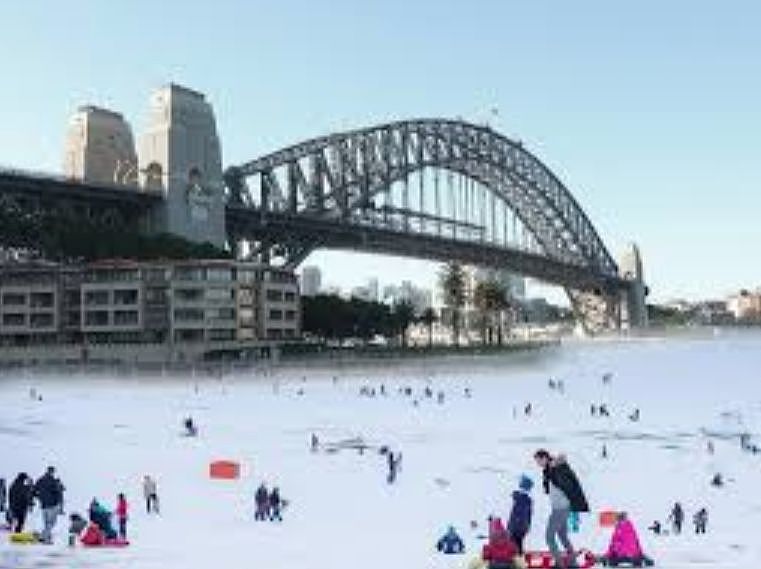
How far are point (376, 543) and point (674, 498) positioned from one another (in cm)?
2032

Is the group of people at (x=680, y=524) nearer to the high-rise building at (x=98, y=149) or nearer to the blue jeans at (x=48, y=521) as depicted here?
the blue jeans at (x=48, y=521)

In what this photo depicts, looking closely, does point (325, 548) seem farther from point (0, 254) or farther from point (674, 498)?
point (0, 254)

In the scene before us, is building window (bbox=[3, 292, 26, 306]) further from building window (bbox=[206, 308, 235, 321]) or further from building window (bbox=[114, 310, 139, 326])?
building window (bbox=[206, 308, 235, 321])

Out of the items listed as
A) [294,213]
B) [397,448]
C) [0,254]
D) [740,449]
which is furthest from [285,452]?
[294,213]

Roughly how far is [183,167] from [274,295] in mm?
21348

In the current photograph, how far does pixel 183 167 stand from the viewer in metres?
146

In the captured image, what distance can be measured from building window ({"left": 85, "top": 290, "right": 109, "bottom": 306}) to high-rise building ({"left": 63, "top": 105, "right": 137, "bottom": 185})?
25.9m

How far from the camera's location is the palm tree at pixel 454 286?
175375 mm

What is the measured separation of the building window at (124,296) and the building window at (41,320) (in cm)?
799

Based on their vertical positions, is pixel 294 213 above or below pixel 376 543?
above

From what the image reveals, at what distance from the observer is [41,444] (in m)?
56.3

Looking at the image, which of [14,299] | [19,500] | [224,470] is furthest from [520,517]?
[14,299]

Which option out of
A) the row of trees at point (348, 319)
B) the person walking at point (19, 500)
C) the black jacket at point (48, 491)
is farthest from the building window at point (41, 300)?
the black jacket at point (48, 491)

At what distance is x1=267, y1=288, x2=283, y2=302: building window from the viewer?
132750 mm
